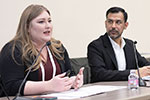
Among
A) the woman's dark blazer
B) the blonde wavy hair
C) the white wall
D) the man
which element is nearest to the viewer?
the woman's dark blazer

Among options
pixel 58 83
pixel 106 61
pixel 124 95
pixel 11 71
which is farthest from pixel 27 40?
pixel 106 61

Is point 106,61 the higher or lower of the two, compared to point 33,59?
lower

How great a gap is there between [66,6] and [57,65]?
5.23 feet

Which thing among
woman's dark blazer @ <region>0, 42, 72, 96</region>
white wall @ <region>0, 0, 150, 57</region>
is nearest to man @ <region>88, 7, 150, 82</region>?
white wall @ <region>0, 0, 150, 57</region>

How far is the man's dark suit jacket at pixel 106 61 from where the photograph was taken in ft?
10.9

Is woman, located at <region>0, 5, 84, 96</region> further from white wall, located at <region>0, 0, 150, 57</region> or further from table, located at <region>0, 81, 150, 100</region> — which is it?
white wall, located at <region>0, 0, 150, 57</region>

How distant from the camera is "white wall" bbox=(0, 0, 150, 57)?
373 centimetres

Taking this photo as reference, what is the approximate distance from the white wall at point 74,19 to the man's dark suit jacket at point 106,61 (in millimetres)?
711

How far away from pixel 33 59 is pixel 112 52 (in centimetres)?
122

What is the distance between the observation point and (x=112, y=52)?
3652 millimetres

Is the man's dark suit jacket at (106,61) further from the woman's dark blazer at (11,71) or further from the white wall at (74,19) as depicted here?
the woman's dark blazer at (11,71)

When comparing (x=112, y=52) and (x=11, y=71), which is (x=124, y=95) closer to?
(x=11, y=71)

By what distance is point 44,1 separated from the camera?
402cm

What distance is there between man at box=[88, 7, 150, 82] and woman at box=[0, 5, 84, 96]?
0.56 metres
